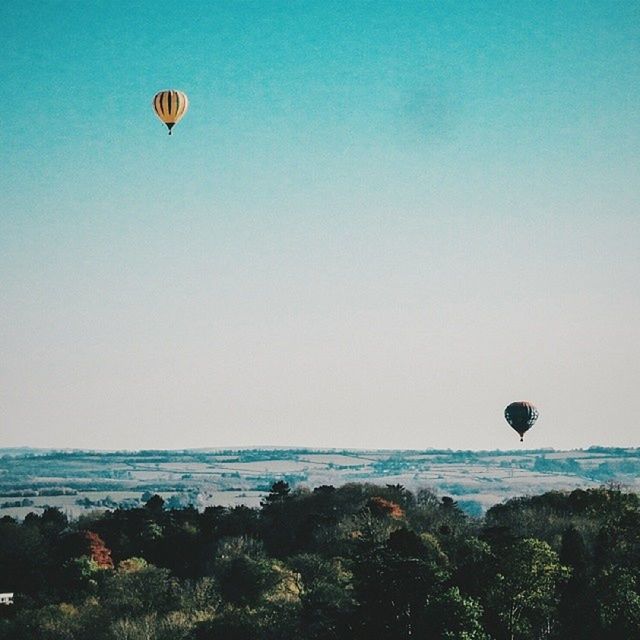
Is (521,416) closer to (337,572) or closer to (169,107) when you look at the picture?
(337,572)

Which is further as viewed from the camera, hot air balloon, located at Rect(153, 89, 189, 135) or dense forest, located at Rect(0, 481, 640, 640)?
hot air balloon, located at Rect(153, 89, 189, 135)

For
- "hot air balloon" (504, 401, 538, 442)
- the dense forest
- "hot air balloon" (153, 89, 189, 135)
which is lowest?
the dense forest

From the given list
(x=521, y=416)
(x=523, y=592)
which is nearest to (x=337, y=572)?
(x=523, y=592)

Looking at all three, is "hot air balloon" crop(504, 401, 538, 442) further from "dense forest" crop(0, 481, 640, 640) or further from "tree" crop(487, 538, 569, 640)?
"tree" crop(487, 538, 569, 640)

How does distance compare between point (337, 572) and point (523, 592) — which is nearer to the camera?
point (523, 592)

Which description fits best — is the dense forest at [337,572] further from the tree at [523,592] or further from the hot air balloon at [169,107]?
the hot air balloon at [169,107]

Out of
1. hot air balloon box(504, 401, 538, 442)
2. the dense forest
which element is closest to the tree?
the dense forest

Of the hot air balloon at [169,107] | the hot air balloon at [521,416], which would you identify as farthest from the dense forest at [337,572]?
the hot air balloon at [169,107]
